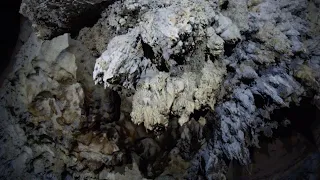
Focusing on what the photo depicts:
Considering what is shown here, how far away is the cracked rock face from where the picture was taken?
105cm

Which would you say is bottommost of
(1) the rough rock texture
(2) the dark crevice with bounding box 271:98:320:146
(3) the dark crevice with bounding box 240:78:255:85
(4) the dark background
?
(2) the dark crevice with bounding box 271:98:320:146

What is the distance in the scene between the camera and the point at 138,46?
1081mm

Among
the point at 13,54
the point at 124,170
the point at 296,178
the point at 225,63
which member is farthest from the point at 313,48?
the point at 13,54

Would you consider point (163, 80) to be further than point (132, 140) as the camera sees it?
No

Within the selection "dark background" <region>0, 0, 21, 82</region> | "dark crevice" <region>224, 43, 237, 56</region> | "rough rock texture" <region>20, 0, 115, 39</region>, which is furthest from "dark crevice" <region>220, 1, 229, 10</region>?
"dark background" <region>0, 0, 21, 82</region>

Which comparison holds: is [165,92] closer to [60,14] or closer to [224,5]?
[224,5]

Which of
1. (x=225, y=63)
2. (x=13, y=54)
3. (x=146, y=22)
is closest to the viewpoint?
(x=146, y=22)

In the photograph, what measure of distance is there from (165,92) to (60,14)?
580 millimetres

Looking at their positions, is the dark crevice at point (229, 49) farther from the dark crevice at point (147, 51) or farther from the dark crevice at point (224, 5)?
the dark crevice at point (147, 51)

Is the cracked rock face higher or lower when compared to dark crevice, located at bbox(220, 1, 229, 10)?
lower

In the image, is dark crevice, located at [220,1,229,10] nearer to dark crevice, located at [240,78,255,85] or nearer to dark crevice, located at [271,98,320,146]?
dark crevice, located at [240,78,255,85]

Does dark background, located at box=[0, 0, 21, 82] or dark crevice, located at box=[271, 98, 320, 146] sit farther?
dark background, located at box=[0, 0, 21, 82]

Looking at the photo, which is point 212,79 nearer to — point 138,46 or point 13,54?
point 138,46

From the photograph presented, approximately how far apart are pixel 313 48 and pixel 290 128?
1.29 feet
